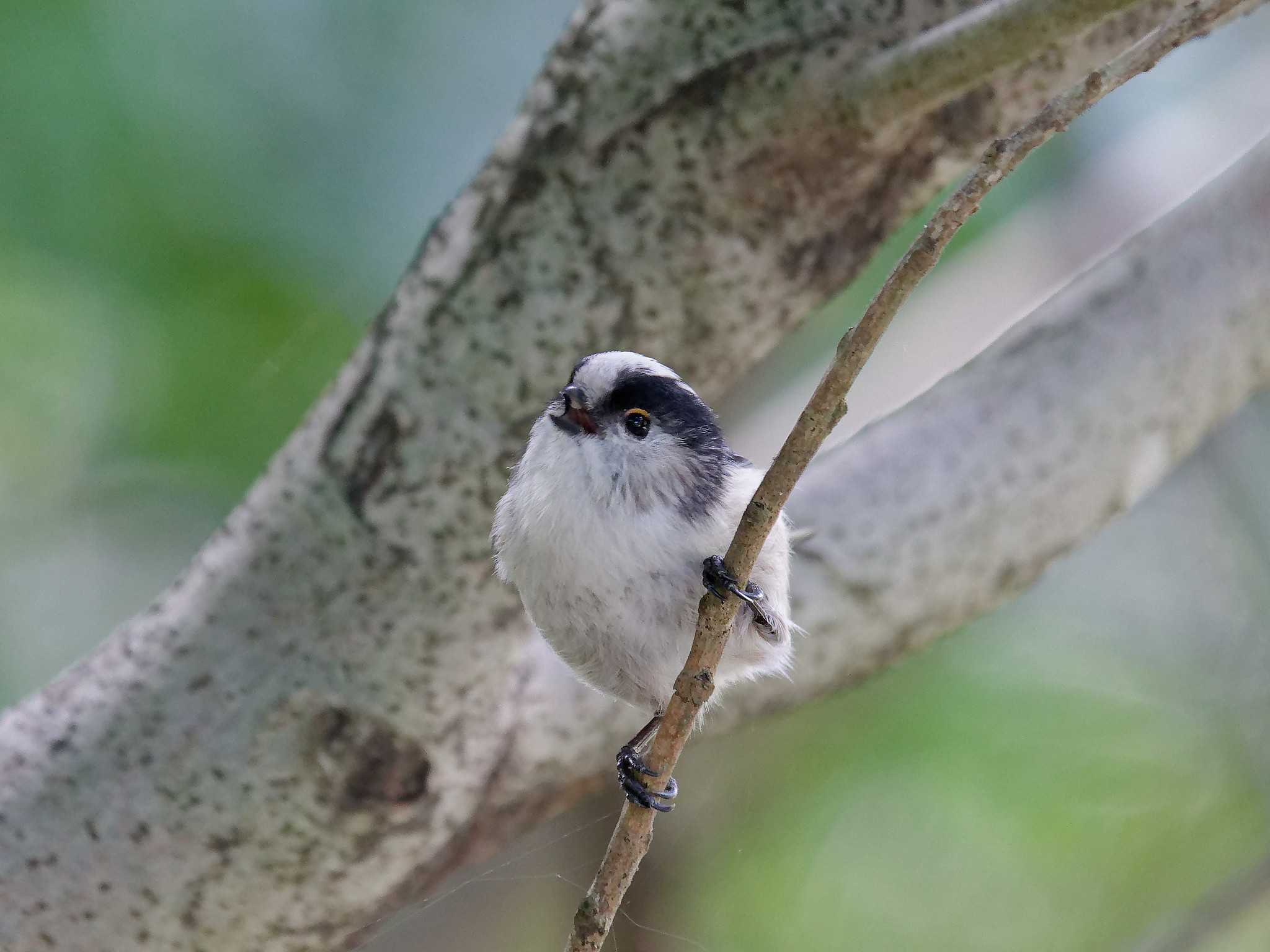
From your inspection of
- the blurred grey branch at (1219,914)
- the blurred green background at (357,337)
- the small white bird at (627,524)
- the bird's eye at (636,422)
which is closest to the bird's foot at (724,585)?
the small white bird at (627,524)

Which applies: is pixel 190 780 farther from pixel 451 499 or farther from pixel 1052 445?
pixel 1052 445

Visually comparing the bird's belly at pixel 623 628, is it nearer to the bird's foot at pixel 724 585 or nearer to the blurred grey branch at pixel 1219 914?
the bird's foot at pixel 724 585

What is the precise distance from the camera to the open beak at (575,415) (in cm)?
108

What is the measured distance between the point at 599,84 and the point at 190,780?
105cm

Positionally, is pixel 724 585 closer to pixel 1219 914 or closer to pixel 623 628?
pixel 623 628

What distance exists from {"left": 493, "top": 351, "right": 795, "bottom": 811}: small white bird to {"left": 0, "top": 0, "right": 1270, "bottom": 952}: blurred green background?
124 cm

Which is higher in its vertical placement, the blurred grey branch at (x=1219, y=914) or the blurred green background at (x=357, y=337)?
the blurred green background at (x=357, y=337)

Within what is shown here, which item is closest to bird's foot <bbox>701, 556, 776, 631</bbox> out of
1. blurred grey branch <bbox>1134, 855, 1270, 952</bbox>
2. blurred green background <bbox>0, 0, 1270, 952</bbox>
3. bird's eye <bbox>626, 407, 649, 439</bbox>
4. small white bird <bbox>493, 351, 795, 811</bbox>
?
small white bird <bbox>493, 351, 795, 811</bbox>

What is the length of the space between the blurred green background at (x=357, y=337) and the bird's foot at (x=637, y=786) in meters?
1.17

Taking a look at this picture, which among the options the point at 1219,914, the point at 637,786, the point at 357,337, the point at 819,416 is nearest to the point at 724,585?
the point at 819,416

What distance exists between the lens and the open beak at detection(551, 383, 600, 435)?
3.53 feet

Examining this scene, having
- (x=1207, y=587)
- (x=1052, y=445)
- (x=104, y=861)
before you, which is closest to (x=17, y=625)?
(x=104, y=861)

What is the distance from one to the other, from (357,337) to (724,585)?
6.09 ft

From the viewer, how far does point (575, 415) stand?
42.9 inches
